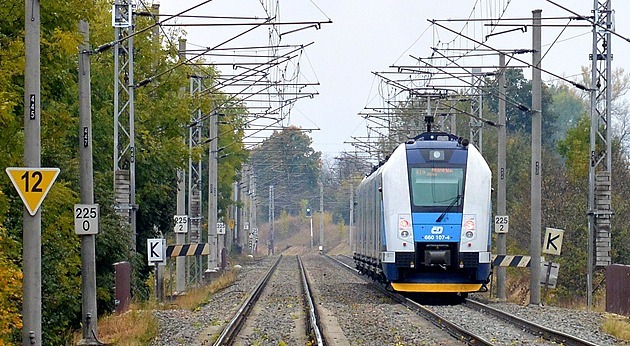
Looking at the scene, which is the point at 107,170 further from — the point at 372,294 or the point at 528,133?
the point at 528,133

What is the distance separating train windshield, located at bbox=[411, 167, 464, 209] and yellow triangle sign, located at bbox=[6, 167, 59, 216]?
12443mm

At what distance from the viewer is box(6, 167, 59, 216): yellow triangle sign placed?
15.0m

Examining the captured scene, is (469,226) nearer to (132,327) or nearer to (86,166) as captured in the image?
(132,327)

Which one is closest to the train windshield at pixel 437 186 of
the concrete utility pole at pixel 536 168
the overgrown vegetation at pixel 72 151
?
the concrete utility pole at pixel 536 168

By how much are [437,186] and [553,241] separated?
177 inches

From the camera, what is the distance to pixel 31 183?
15.1 m

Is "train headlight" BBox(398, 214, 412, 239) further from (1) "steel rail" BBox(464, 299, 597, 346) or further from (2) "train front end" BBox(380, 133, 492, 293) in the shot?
(1) "steel rail" BBox(464, 299, 597, 346)

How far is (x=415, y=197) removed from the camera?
2611cm

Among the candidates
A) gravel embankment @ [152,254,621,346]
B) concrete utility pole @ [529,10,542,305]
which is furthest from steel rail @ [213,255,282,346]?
concrete utility pole @ [529,10,542,305]

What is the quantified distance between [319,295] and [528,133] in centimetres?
5778

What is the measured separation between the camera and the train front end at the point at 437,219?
1016 inches

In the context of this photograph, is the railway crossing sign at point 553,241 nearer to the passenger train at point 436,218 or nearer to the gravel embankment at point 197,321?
the passenger train at point 436,218

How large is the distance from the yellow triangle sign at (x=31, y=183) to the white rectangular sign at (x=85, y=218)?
14.1 ft

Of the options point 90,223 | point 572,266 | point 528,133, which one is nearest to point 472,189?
point 90,223
